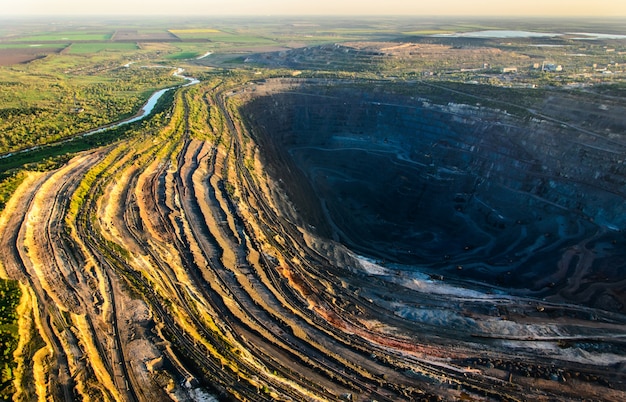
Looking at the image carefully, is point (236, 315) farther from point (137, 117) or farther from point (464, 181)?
point (137, 117)

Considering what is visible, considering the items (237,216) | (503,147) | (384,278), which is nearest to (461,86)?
(503,147)

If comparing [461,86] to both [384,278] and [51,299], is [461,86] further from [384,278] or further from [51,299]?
[51,299]

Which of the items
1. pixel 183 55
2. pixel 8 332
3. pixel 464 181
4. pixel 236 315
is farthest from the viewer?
pixel 183 55

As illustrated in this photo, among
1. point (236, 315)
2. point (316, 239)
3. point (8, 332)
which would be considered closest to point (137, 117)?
point (316, 239)

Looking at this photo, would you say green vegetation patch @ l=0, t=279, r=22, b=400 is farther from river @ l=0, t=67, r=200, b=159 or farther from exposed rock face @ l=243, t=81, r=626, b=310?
exposed rock face @ l=243, t=81, r=626, b=310

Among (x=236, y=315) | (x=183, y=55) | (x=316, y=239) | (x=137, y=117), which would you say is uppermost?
(x=183, y=55)

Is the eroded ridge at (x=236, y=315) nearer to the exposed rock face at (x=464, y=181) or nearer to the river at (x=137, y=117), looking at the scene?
the exposed rock face at (x=464, y=181)

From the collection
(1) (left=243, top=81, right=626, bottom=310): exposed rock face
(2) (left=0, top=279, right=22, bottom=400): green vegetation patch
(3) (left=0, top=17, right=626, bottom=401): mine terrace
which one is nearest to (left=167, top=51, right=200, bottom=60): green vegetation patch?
(3) (left=0, top=17, right=626, bottom=401): mine terrace
